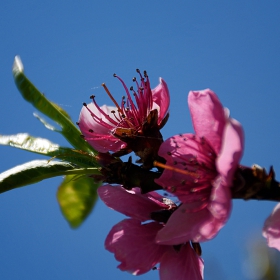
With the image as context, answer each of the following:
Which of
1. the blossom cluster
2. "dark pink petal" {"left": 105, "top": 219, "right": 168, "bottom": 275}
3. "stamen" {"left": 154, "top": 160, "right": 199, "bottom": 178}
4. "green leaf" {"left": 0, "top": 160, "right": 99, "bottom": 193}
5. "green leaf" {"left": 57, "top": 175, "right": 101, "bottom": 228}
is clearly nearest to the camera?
the blossom cluster

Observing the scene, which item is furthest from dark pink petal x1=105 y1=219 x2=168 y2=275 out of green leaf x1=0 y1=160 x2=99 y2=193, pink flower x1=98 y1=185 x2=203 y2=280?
green leaf x1=0 y1=160 x2=99 y2=193

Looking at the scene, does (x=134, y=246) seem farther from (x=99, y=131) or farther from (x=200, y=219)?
(x=99, y=131)

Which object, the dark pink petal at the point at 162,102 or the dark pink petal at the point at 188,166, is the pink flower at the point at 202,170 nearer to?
the dark pink petal at the point at 188,166

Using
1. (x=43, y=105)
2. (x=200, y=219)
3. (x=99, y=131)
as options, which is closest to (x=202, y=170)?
(x=200, y=219)

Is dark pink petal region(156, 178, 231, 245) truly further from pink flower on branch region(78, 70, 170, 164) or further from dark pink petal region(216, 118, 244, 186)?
pink flower on branch region(78, 70, 170, 164)

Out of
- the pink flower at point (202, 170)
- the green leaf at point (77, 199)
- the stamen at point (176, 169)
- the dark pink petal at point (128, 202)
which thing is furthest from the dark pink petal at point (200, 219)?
the green leaf at point (77, 199)

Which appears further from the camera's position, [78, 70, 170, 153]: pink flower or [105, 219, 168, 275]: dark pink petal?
[78, 70, 170, 153]: pink flower

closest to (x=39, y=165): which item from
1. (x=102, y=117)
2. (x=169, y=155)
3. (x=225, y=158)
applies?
(x=102, y=117)
